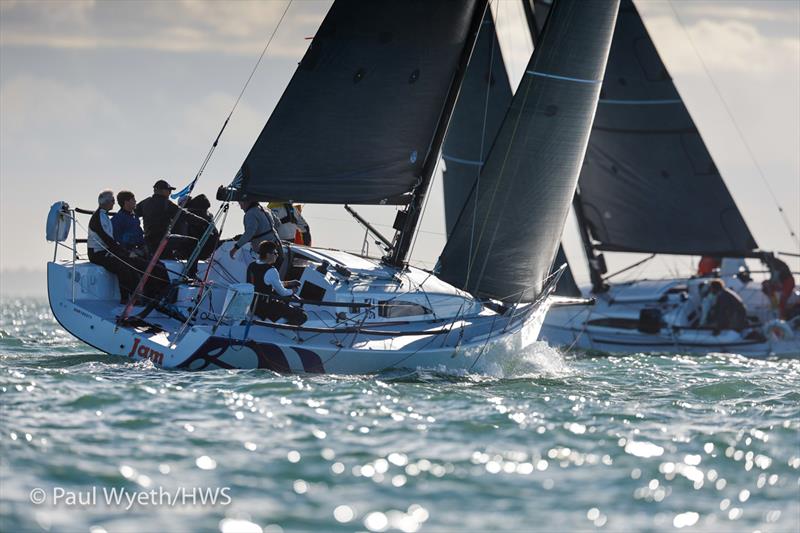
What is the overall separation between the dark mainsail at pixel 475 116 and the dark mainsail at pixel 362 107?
635cm

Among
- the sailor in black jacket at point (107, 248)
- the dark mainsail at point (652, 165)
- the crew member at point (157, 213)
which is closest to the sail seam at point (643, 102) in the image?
the dark mainsail at point (652, 165)

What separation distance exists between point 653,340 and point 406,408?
518 inches

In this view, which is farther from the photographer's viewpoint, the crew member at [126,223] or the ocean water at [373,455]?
the crew member at [126,223]

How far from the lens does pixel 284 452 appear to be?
25.7 feet

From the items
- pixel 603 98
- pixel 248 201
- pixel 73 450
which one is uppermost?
pixel 603 98

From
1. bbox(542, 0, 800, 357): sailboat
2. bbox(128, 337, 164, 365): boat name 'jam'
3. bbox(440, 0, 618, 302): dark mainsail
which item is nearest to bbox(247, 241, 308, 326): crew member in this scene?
bbox(128, 337, 164, 365): boat name 'jam'

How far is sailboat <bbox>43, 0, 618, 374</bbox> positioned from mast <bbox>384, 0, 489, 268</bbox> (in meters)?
0.02

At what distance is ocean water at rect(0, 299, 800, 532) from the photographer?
21.6ft

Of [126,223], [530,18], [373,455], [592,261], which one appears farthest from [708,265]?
[373,455]

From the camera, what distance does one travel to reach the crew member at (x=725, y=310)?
878 inches

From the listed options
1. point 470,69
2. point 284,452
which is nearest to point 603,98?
point 470,69

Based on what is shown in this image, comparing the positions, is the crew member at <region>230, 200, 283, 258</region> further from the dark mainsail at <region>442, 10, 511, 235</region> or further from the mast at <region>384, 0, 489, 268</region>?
the dark mainsail at <region>442, 10, 511, 235</region>

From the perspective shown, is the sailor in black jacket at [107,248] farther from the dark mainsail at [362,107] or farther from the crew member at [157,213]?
the dark mainsail at [362,107]

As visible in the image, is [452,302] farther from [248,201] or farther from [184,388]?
[184,388]
